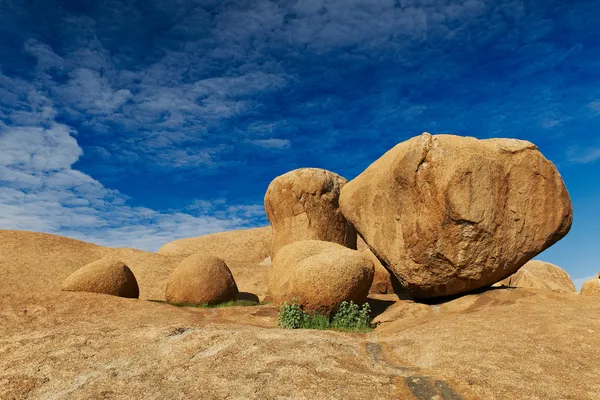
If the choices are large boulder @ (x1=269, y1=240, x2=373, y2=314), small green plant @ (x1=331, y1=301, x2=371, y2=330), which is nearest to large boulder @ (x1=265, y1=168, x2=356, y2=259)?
large boulder @ (x1=269, y1=240, x2=373, y2=314)

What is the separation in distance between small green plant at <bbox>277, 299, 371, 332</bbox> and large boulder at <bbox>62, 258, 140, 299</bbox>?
277 inches

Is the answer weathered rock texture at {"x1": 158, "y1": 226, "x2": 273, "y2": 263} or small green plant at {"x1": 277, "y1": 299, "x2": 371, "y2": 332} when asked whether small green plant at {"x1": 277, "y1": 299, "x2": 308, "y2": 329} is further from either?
weathered rock texture at {"x1": 158, "y1": 226, "x2": 273, "y2": 263}

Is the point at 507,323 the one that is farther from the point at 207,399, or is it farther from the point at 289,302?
the point at 207,399

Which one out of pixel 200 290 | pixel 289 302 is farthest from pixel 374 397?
pixel 200 290

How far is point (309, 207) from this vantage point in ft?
59.0

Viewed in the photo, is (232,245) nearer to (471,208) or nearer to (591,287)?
(591,287)

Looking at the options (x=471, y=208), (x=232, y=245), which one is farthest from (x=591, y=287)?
(x=232, y=245)

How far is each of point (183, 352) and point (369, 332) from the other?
4389 mm

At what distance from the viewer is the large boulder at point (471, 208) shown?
10.4m

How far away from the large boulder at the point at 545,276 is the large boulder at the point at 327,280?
31.7 ft

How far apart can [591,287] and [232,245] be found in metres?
24.8

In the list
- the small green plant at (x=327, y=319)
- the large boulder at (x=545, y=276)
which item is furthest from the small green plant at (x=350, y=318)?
the large boulder at (x=545, y=276)

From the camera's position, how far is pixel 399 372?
18.8 feet

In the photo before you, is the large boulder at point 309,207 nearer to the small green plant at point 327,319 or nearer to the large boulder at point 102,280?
the large boulder at point 102,280
